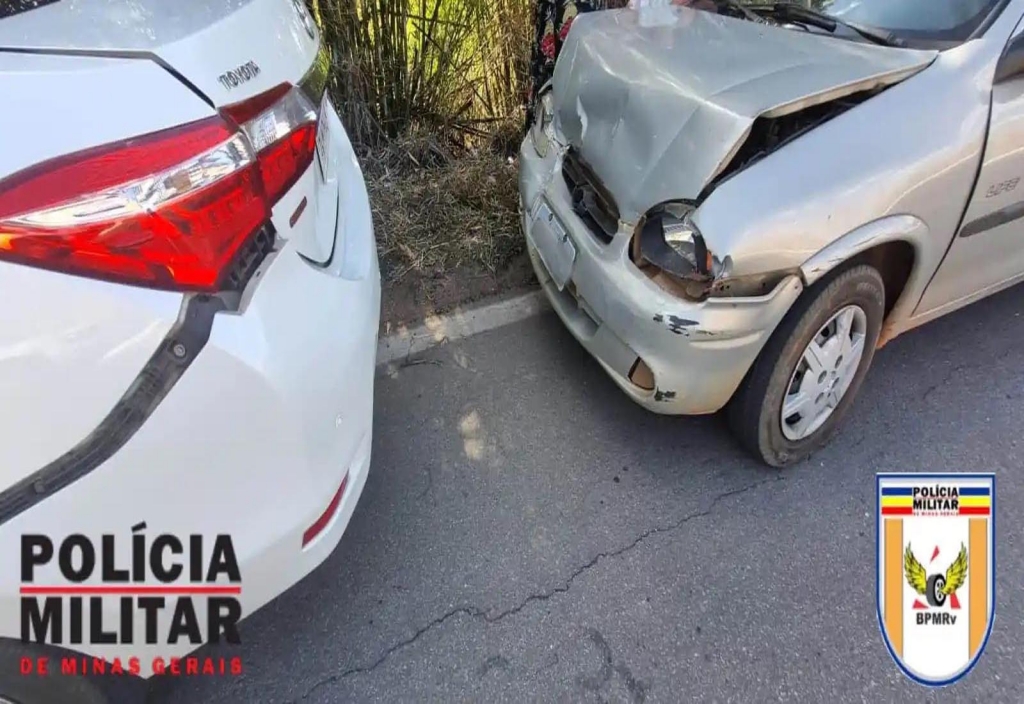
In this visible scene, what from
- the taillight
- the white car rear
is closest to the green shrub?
the white car rear

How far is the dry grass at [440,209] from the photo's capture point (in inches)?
137

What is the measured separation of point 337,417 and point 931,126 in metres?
1.81

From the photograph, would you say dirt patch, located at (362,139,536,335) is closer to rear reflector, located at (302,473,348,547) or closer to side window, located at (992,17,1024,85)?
rear reflector, located at (302,473,348,547)

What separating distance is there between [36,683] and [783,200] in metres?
1.98

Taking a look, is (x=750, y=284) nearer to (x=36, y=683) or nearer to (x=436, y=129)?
(x=36, y=683)

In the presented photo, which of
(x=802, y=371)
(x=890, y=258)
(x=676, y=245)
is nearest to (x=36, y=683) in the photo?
(x=676, y=245)

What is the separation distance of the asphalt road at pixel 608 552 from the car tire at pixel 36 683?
1.56 ft

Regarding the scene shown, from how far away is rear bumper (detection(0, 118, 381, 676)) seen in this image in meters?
1.34

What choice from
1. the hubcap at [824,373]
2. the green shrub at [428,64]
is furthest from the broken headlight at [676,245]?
the green shrub at [428,64]

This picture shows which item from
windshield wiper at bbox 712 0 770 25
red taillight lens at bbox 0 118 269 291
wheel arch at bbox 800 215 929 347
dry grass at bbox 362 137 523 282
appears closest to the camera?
red taillight lens at bbox 0 118 269 291

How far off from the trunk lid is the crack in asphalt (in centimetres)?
104

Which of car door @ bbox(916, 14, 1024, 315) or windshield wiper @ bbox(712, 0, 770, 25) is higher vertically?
windshield wiper @ bbox(712, 0, 770, 25)

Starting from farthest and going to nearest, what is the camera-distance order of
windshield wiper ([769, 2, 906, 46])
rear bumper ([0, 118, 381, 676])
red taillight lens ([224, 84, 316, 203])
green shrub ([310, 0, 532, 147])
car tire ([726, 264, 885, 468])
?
1. green shrub ([310, 0, 532, 147])
2. windshield wiper ([769, 2, 906, 46])
3. car tire ([726, 264, 885, 468])
4. red taillight lens ([224, 84, 316, 203])
5. rear bumper ([0, 118, 381, 676])

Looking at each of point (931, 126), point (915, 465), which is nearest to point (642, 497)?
point (915, 465)
